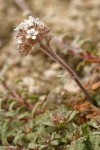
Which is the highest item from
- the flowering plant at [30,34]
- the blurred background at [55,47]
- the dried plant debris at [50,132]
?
the blurred background at [55,47]

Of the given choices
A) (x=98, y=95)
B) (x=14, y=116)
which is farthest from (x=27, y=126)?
(x=98, y=95)

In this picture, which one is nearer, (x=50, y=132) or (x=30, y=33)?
Answer: (x=30, y=33)

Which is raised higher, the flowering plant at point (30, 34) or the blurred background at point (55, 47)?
the blurred background at point (55, 47)

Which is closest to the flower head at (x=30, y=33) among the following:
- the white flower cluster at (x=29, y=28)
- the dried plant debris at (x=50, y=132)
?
the white flower cluster at (x=29, y=28)

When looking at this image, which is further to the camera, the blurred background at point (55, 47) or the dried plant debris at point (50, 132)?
the blurred background at point (55, 47)

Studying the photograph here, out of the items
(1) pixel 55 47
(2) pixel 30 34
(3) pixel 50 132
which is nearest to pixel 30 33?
(2) pixel 30 34

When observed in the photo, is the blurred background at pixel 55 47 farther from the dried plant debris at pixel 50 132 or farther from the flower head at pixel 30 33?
the flower head at pixel 30 33

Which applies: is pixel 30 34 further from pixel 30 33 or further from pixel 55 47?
pixel 55 47
